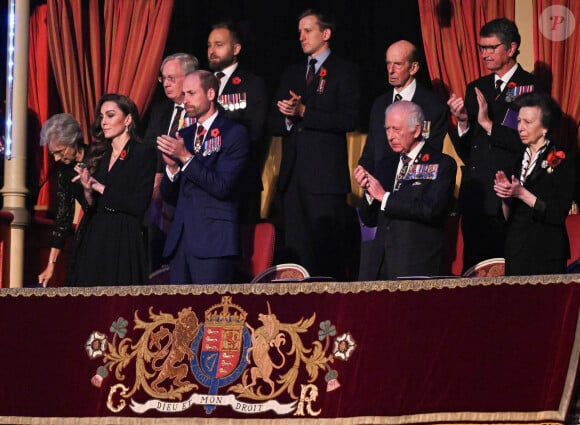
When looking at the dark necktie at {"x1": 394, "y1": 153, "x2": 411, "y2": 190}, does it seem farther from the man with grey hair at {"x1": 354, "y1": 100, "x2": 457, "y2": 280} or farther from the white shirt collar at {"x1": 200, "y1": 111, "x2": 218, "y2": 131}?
the white shirt collar at {"x1": 200, "y1": 111, "x2": 218, "y2": 131}

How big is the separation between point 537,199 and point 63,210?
297 cm

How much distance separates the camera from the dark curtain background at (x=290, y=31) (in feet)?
29.2

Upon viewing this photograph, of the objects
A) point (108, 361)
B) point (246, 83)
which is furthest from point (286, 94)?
point (108, 361)

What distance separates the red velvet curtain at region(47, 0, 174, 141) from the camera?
8.89 metres

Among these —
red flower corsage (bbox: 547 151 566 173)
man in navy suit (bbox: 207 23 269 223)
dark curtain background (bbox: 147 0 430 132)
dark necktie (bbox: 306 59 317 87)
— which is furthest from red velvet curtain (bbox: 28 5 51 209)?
red flower corsage (bbox: 547 151 566 173)

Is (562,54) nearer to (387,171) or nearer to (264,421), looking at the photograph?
(387,171)

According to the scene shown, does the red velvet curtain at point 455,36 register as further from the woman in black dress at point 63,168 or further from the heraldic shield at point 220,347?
the heraldic shield at point 220,347

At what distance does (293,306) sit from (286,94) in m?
2.19

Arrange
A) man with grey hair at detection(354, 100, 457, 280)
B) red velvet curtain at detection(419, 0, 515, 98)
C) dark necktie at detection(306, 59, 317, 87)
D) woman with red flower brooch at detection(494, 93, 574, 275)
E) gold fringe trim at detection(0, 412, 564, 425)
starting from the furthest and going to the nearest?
1. red velvet curtain at detection(419, 0, 515, 98)
2. dark necktie at detection(306, 59, 317, 87)
3. man with grey hair at detection(354, 100, 457, 280)
4. woman with red flower brooch at detection(494, 93, 574, 275)
5. gold fringe trim at detection(0, 412, 564, 425)

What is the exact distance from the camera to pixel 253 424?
232 inches

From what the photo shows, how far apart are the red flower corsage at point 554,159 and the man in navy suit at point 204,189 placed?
170cm

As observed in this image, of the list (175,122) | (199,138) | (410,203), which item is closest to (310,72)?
(175,122)

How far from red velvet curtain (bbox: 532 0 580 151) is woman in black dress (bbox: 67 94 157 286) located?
2.62 meters

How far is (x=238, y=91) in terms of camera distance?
806 cm
